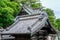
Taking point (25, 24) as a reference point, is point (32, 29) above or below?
Result: below

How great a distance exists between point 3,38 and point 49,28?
4.42 meters

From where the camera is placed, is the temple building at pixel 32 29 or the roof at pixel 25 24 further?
the roof at pixel 25 24

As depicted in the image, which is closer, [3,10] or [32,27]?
[32,27]

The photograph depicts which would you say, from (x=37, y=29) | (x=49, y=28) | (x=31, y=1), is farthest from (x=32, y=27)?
(x=31, y=1)

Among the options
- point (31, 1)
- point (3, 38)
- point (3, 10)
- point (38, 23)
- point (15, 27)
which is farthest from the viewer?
point (31, 1)

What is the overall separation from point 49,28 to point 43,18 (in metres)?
0.75

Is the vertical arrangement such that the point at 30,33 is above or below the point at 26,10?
below

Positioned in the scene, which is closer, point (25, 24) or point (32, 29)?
point (32, 29)

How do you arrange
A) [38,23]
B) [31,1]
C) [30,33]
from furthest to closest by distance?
[31,1] → [38,23] → [30,33]

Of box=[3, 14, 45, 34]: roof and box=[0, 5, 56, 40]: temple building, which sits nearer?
box=[0, 5, 56, 40]: temple building

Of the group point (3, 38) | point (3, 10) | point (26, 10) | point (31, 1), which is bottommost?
point (3, 38)

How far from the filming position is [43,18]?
571 inches

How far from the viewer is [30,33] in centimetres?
1317

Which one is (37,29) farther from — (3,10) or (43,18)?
(3,10)
